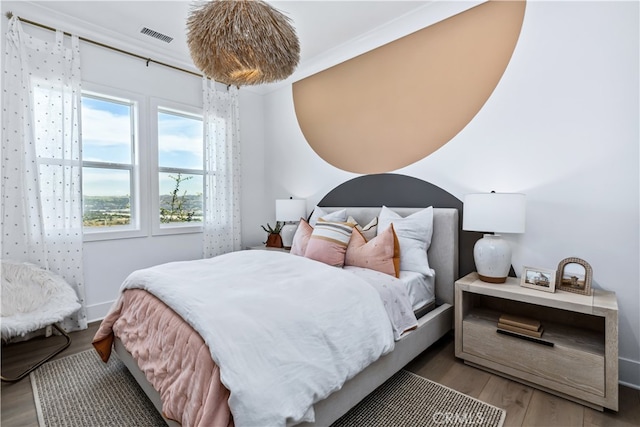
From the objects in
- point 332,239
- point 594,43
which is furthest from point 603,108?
point 332,239

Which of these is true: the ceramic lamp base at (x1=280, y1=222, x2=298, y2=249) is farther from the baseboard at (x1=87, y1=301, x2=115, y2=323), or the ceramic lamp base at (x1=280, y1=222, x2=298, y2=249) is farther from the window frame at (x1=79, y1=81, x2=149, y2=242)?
the baseboard at (x1=87, y1=301, x2=115, y2=323)

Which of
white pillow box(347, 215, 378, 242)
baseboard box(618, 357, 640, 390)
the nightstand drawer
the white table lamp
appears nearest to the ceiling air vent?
the white table lamp

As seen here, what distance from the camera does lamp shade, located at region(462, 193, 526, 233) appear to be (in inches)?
76.0

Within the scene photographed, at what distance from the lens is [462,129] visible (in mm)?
2510

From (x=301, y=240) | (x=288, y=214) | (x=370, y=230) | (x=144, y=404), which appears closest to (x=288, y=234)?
(x=288, y=214)

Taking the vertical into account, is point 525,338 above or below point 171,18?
below

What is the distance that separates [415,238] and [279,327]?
1.53m

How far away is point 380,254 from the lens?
222 cm

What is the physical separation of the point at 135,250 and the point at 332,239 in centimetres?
230

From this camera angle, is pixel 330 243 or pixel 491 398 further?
pixel 330 243

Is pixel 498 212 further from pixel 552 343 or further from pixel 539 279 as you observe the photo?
pixel 552 343

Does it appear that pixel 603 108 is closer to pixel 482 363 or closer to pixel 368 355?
pixel 482 363

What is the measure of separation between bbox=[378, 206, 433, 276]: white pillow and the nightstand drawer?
0.52m

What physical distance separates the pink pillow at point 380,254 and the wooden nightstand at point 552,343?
0.49 meters
